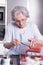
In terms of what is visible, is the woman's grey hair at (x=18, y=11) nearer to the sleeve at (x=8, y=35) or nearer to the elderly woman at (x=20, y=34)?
the elderly woman at (x=20, y=34)

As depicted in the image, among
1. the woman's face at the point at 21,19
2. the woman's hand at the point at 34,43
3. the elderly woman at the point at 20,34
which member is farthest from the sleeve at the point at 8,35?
the woman's hand at the point at 34,43

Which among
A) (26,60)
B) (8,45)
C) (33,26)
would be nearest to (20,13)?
(33,26)

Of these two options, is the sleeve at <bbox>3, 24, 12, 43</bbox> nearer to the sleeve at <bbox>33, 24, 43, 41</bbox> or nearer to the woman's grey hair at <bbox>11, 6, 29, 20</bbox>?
the woman's grey hair at <bbox>11, 6, 29, 20</bbox>

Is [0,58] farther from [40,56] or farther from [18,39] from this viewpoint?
[40,56]

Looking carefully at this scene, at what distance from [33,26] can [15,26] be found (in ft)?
0.60

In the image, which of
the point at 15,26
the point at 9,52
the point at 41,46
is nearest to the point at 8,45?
the point at 9,52

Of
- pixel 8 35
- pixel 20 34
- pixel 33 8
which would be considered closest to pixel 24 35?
pixel 20 34

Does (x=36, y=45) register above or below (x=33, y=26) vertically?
below

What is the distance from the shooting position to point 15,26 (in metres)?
2.04

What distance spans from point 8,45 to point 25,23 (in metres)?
0.28

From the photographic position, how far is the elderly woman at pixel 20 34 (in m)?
2.02

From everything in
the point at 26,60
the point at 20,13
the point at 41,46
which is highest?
the point at 20,13

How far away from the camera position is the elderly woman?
202 centimetres

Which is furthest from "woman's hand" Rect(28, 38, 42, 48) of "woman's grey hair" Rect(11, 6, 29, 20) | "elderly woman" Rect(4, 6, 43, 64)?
"woman's grey hair" Rect(11, 6, 29, 20)
